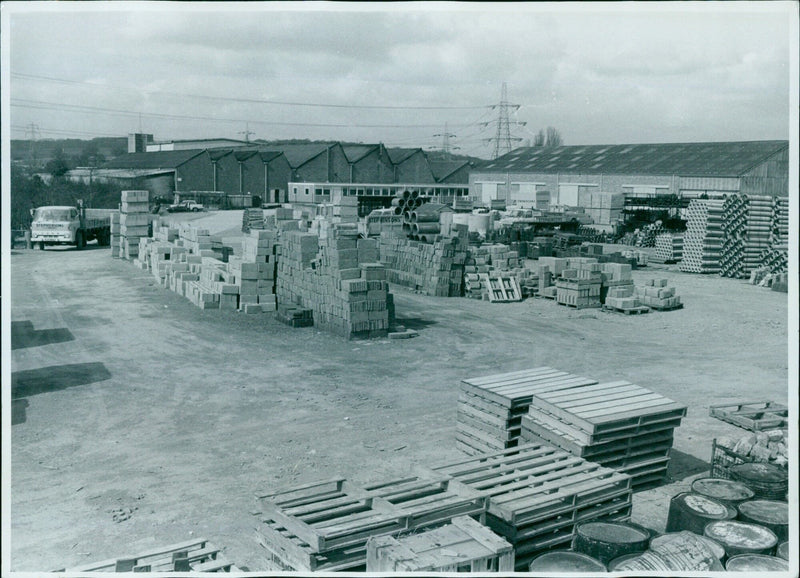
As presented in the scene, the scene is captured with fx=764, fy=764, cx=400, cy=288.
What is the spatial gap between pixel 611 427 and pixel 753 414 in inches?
163

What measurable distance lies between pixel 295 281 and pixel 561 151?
4138cm

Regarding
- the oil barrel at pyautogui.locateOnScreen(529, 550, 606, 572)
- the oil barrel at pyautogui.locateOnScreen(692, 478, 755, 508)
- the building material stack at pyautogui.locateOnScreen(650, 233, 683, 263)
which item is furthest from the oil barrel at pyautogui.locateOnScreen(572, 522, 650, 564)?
the building material stack at pyautogui.locateOnScreen(650, 233, 683, 263)

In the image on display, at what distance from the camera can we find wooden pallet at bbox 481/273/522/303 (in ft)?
A: 72.8

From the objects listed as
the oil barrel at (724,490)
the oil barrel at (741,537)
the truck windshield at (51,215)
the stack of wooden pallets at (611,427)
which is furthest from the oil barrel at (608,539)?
the truck windshield at (51,215)

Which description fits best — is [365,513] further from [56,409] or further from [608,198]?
[608,198]

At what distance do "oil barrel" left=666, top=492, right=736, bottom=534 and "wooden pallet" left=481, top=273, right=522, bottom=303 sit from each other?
596 inches

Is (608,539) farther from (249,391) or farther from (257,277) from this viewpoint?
(257,277)

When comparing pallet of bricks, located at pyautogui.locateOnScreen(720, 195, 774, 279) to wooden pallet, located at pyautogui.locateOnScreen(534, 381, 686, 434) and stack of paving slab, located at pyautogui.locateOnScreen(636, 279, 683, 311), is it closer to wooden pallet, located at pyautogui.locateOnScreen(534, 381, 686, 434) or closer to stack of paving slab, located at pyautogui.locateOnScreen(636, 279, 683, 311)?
stack of paving slab, located at pyautogui.locateOnScreen(636, 279, 683, 311)

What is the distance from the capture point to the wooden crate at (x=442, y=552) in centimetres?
531

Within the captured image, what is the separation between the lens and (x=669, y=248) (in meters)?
32.2

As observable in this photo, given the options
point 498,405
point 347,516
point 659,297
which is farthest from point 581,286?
point 347,516

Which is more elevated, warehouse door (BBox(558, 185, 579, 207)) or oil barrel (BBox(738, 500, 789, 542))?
warehouse door (BBox(558, 185, 579, 207))

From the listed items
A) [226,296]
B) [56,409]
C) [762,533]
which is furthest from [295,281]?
[762,533]

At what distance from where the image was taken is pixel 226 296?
18.8m
